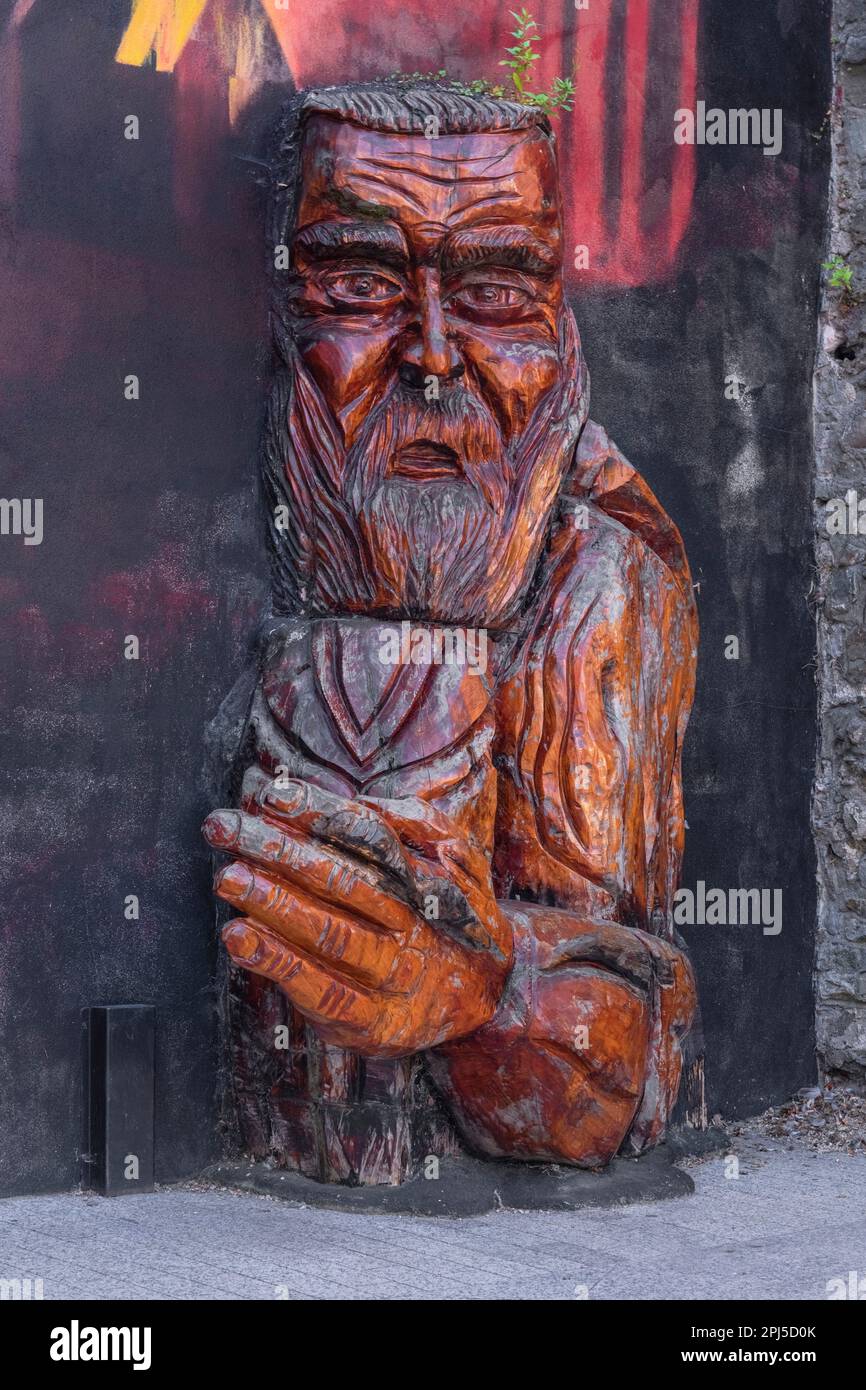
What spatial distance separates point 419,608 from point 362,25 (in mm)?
1669

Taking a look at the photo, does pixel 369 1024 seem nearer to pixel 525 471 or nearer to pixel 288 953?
pixel 288 953

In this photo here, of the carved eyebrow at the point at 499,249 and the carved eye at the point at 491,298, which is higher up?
the carved eyebrow at the point at 499,249

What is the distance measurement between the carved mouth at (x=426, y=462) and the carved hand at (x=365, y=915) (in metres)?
0.91

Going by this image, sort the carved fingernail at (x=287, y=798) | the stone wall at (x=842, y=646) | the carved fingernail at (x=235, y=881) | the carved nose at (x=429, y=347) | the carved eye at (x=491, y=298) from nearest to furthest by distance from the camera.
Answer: the carved fingernail at (x=235, y=881), the carved fingernail at (x=287, y=798), the carved nose at (x=429, y=347), the carved eye at (x=491, y=298), the stone wall at (x=842, y=646)

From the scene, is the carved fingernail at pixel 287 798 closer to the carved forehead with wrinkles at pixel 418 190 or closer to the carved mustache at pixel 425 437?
the carved mustache at pixel 425 437

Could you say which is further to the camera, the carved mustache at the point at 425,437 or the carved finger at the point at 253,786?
the carved mustache at the point at 425,437

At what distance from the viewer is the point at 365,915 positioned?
14.1 feet

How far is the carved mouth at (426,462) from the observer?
491 centimetres

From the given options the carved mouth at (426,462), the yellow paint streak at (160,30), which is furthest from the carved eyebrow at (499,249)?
the yellow paint streak at (160,30)

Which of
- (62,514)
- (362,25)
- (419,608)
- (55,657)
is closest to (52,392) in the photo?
(62,514)

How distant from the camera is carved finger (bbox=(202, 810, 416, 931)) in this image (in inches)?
163

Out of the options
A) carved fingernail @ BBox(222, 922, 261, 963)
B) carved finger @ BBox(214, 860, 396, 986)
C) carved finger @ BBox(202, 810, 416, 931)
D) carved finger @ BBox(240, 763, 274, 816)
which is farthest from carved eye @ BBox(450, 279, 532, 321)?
carved fingernail @ BBox(222, 922, 261, 963)

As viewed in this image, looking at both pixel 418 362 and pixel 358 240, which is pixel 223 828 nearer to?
pixel 418 362

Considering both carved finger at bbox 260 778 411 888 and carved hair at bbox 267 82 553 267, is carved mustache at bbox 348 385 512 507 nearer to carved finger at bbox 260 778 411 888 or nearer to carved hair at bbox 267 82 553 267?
carved hair at bbox 267 82 553 267
